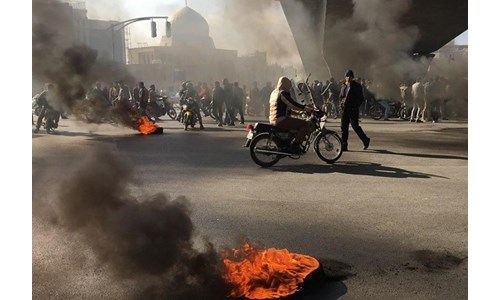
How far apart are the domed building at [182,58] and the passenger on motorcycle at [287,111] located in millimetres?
860

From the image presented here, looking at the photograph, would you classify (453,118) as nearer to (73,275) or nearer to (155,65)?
(155,65)

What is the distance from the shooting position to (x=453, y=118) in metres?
17.4

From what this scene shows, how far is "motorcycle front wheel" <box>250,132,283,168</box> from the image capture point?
7.91 meters

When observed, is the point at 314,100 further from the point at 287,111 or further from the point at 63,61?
the point at 63,61

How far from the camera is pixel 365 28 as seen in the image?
2086cm

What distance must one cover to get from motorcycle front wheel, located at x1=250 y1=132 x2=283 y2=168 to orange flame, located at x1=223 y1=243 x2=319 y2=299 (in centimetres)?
452

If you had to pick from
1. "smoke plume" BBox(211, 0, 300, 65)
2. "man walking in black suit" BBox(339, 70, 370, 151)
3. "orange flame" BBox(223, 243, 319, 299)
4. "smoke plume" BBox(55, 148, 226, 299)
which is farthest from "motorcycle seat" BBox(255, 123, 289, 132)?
"orange flame" BBox(223, 243, 319, 299)

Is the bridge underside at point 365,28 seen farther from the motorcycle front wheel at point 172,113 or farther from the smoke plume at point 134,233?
the smoke plume at point 134,233

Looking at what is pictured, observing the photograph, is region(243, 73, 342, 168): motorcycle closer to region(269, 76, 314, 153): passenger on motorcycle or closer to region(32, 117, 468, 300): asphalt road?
region(269, 76, 314, 153): passenger on motorcycle

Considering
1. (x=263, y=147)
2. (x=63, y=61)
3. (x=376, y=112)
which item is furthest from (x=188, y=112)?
(x=63, y=61)

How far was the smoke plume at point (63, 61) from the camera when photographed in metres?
3.54

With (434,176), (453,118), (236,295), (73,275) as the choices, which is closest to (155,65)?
(73,275)

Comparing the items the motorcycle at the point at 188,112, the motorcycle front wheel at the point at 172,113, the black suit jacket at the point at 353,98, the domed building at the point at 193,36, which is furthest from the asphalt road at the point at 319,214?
the motorcycle front wheel at the point at 172,113

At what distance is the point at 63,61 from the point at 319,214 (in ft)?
9.38
